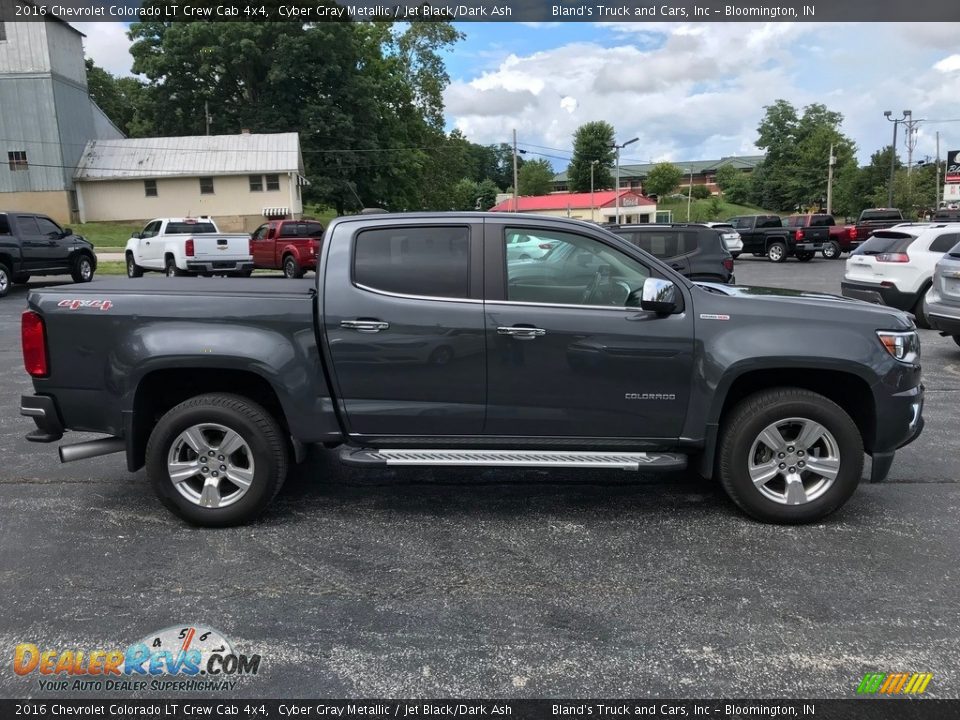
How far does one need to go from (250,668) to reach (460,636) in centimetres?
90

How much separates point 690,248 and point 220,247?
42.2ft

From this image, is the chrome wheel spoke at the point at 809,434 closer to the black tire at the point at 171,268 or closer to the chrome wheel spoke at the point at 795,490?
the chrome wheel spoke at the point at 795,490

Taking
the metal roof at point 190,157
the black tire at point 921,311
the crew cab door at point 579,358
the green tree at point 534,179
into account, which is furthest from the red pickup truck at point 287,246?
the green tree at point 534,179

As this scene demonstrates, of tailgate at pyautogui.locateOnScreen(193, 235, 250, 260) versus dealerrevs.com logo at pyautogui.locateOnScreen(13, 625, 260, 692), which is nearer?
dealerrevs.com logo at pyautogui.locateOnScreen(13, 625, 260, 692)

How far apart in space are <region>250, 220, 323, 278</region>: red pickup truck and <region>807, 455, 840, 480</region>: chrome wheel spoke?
1951 cm

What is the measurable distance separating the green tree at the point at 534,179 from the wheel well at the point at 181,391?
114 m

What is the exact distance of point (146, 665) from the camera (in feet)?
10.3

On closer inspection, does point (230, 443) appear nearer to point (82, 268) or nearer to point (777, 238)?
point (82, 268)

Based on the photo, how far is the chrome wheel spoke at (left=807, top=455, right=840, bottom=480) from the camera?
435 centimetres

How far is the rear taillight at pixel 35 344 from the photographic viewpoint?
4418 mm

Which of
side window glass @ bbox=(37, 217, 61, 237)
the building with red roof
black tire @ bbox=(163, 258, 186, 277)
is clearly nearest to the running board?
side window glass @ bbox=(37, 217, 61, 237)

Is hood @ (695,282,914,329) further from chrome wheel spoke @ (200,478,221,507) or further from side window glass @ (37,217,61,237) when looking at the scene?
side window glass @ (37,217,61,237)

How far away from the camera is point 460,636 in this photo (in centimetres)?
331

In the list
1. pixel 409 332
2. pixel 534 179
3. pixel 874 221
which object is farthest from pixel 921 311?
pixel 534 179
